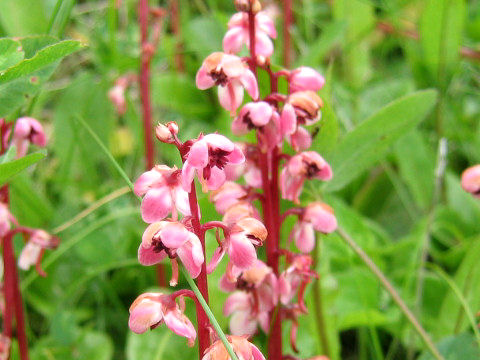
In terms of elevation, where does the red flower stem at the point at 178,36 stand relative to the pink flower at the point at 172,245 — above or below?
below

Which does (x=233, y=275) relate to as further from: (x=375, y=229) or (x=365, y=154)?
(x=375, y=229)

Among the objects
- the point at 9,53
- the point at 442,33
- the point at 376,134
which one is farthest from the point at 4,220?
the point at 442,33

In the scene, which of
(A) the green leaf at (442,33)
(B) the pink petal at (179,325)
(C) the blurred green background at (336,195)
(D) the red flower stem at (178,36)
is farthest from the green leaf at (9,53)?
(D) the red flower stem at (178,36)

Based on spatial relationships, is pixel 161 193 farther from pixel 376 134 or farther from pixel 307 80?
pixel 376 134

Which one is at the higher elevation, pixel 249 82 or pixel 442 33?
pixel 249 82

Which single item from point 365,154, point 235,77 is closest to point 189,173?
point 235,77

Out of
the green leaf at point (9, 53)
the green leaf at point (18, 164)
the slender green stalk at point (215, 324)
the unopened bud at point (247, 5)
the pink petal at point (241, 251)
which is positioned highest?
the green leaf at point (9, 53)

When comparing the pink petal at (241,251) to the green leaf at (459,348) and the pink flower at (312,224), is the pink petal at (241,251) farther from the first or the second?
the green leaf at (459,348)
